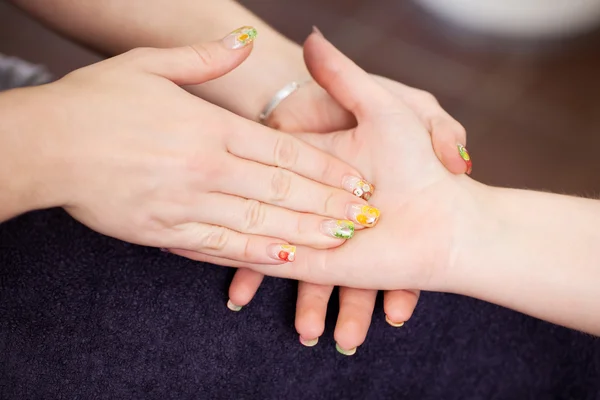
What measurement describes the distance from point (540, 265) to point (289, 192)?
35 cm

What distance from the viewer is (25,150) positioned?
61cm

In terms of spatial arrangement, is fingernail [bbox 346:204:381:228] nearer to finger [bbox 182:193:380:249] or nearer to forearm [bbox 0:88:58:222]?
finger [bbox 182:193:380:249]

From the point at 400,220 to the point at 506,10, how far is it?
124 cm

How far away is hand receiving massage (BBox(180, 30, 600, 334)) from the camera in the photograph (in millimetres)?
744

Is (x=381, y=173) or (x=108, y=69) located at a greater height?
(x=108, y=69)

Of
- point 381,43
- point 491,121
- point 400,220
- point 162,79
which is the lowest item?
point 491,121

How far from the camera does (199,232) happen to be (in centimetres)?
70

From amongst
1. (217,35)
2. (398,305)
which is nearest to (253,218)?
(398,305)

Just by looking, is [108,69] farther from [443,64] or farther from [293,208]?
[443,64]

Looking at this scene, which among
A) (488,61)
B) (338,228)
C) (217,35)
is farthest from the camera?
(488,61)

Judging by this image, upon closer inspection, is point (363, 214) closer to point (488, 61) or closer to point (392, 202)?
point (392, 202)

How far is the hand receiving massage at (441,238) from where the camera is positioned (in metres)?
0.74

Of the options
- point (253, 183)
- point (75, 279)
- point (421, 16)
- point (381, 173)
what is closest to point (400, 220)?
point (381, 173)

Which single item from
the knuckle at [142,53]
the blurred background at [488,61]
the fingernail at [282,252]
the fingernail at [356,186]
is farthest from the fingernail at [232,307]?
the blurred background at [488,61]
